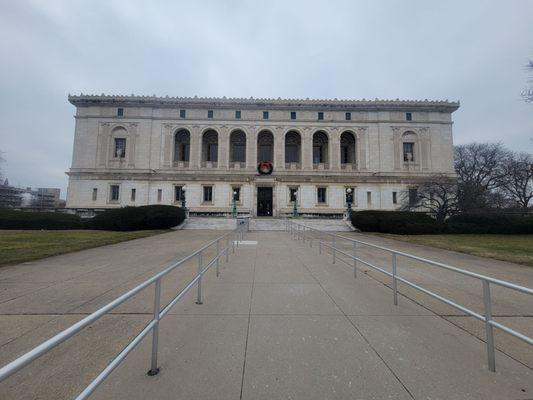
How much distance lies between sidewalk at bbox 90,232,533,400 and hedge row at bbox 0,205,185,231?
22152mm

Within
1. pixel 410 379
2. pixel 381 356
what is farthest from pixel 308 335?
pixel 410 379

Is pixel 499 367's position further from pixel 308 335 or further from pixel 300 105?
pixel 300 105

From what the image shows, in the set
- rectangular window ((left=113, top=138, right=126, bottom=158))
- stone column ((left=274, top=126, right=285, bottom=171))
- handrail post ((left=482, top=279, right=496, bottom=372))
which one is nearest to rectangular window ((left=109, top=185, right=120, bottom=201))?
rectangular window ((left=113, top=138, right=126, bottom=158))

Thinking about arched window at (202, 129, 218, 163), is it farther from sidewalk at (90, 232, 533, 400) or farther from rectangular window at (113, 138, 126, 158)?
sidewalk at (90, 232, 533, 400)

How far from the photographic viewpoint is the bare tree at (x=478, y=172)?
26672 millimetres

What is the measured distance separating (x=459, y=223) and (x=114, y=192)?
44291 millimetres

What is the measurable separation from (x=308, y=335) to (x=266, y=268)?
452 centimetres

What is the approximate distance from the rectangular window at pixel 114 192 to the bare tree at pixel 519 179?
5183cm

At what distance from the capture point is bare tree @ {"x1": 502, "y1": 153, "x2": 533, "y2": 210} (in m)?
32.1

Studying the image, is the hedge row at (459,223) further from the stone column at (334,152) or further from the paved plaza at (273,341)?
the paved plaza at (273,341)

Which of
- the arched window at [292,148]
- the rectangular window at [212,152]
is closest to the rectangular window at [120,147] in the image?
the rectangular window at [212,152]

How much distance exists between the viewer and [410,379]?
9.12ft

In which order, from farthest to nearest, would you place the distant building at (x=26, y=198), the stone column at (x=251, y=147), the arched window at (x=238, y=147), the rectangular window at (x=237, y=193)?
the distant building at (x=26, y=198) < the arched window at (x=238, y=147) < the stone column at (x=251, y=147) < the rectangular window at (x=237, y=193)

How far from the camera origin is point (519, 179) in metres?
32.8
